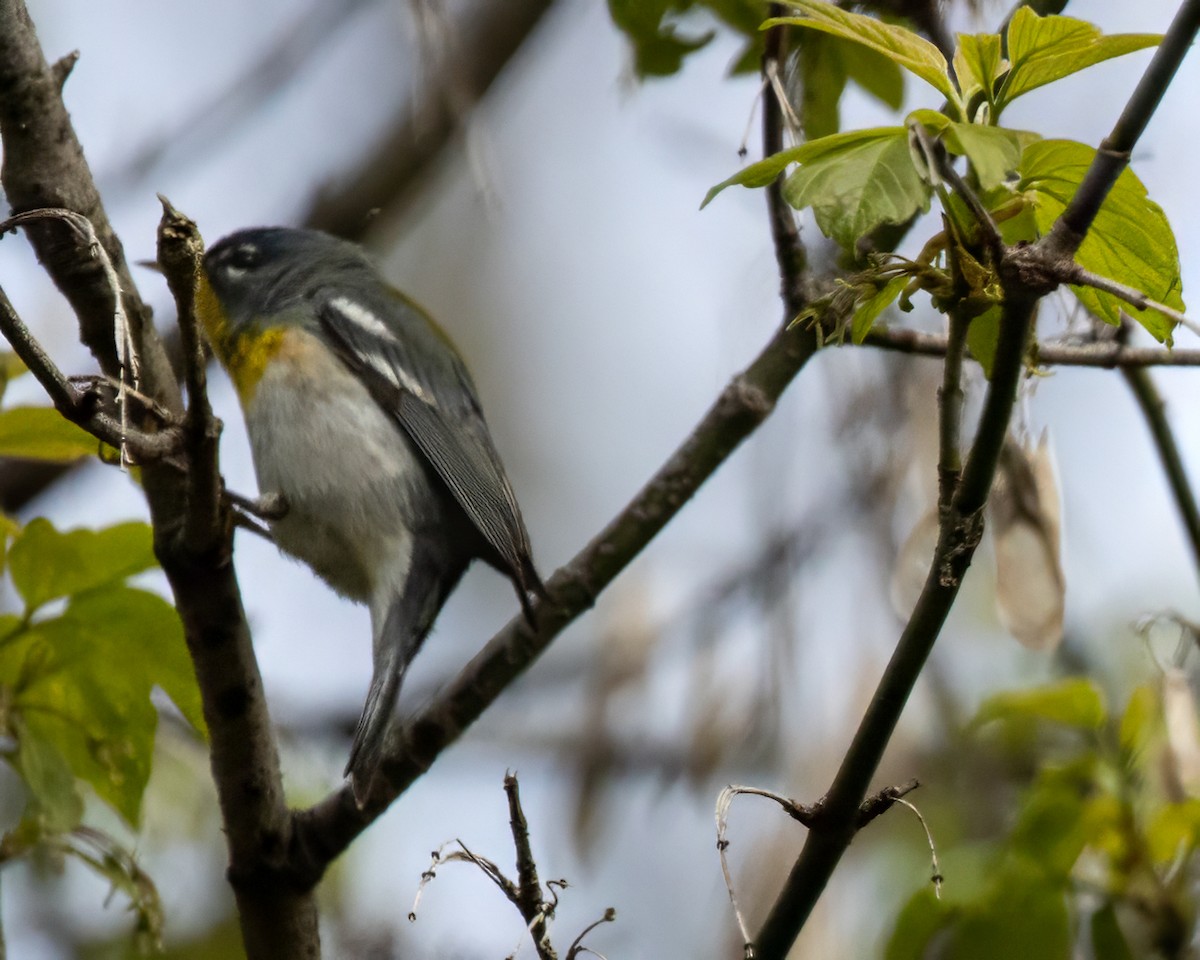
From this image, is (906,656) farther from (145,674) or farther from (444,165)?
(444,165)

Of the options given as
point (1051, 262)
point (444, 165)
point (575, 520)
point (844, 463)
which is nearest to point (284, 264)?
point (444, 165)

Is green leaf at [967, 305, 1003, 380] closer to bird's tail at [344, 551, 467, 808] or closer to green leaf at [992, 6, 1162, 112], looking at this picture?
green leaf at [992, 6, 1162, 112]

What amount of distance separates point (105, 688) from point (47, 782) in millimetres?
153

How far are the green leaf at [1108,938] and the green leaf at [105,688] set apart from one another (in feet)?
4.44

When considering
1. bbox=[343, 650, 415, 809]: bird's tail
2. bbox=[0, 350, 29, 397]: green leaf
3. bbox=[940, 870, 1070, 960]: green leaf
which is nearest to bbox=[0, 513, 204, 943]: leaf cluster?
bbox=[0, 350, 29, 397]: green leaf

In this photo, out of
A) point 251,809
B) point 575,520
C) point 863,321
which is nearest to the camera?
point 863,321

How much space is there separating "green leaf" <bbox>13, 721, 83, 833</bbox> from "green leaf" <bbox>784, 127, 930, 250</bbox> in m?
1.25

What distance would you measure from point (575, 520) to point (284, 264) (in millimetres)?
3049

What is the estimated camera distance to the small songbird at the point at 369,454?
9.22 ft

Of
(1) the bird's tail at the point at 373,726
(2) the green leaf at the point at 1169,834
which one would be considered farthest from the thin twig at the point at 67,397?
(2) the green leaf at the point at 1169,834

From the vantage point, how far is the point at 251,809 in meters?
1.96

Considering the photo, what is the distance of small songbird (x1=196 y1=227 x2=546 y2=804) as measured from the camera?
2811 mm

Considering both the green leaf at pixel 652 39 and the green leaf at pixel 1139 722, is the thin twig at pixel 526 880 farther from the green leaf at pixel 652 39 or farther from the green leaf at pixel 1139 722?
the green leaf at pixel 652 39

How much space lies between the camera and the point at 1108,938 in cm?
182
